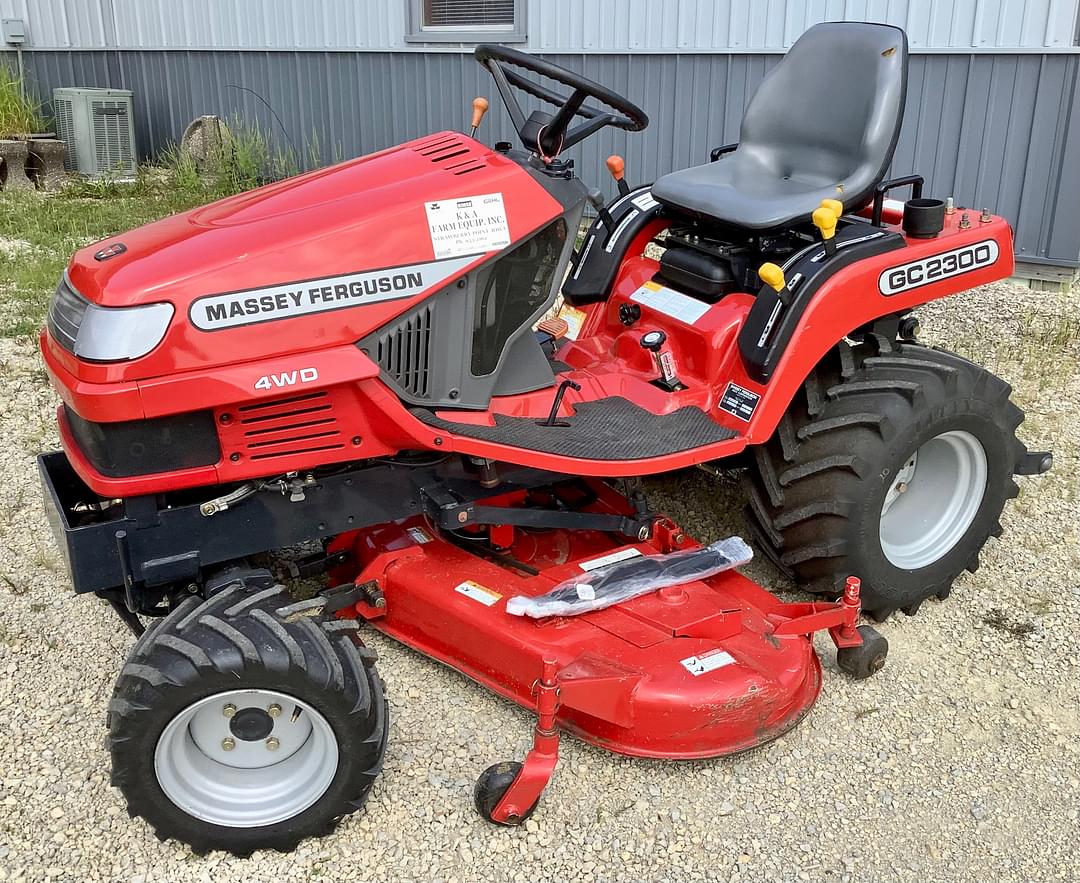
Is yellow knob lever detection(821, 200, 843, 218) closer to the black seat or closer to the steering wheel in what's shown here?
the black seat

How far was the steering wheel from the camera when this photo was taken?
275 cm

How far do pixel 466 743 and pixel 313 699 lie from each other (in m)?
0.55

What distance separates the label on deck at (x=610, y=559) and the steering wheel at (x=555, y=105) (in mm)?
1066

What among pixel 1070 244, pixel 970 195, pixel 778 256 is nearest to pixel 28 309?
pixel 778 256

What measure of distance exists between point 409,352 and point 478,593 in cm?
64

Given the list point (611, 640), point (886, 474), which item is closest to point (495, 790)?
point (611, 640)

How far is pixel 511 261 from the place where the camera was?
2.72 metres

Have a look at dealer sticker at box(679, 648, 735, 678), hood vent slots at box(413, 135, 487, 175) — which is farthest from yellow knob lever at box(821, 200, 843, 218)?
dealer sticker at box(679, 648, 735, 678)

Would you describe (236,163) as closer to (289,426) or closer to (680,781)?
(289,426)

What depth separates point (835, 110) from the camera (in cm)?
343

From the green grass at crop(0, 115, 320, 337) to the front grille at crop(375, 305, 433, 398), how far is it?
4.30m

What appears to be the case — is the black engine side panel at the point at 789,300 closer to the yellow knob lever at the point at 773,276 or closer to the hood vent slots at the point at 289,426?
the yellow knob lever at the point at 773,276

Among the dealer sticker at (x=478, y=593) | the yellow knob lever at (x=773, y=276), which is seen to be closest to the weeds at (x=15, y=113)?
the dealer sticker at (x=478, y=593)

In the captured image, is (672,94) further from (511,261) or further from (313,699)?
(313,699)
